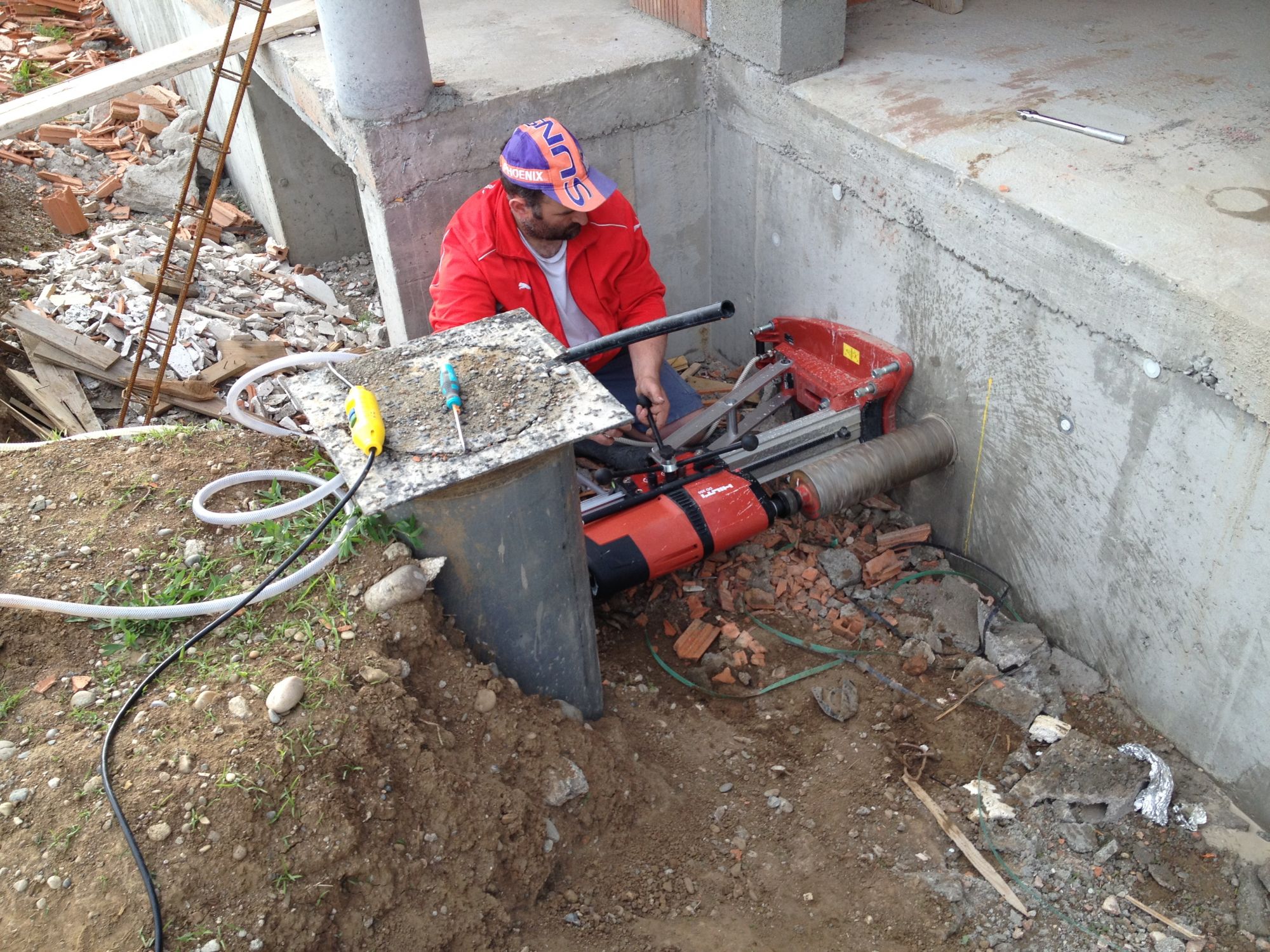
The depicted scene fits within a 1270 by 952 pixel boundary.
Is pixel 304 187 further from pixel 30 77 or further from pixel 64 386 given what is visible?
pixel 30 77

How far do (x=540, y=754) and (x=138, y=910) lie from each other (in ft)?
3.80

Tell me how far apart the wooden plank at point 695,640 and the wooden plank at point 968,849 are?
0.94 metres

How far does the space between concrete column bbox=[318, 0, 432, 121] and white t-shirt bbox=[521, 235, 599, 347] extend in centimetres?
82

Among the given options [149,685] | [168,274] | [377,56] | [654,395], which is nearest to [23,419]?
[168,274]

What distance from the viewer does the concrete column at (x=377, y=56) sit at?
4.12 m

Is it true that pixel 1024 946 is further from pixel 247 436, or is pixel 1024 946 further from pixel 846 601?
pixel 247 436

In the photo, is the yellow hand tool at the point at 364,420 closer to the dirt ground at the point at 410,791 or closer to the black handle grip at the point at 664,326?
the dirt ground at the point at 410,791

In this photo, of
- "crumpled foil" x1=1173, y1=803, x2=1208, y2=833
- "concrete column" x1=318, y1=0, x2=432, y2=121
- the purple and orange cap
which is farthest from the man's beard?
"crumpled foil" x1=1173, y1=803, x2=1208, y2=833

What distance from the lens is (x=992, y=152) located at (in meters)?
3.79

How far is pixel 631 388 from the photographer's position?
482cm

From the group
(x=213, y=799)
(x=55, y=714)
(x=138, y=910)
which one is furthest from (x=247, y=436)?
(x=138, y=910)

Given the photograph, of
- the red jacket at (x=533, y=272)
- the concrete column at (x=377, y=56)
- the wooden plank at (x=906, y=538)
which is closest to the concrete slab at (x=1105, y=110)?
the red jacket at (x=533, y=272)

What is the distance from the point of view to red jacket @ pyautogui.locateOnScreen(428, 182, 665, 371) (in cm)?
421

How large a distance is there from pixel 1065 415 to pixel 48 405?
483 cm
